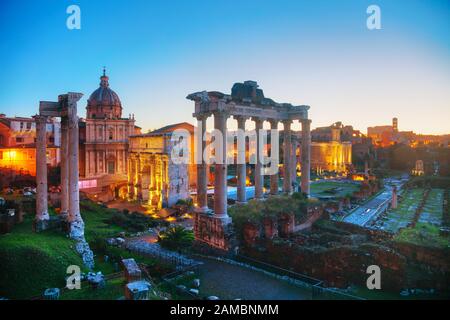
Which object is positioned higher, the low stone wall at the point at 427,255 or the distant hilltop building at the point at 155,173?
the distant hilltop building at the point at 155,173

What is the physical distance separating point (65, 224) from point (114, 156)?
2824 centimetres

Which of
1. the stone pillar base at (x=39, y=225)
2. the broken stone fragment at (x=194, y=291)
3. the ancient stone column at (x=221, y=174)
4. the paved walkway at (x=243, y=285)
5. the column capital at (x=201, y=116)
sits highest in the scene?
the column capital at (x=201, y=116)

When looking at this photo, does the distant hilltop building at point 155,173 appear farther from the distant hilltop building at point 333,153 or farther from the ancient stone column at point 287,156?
the distant hilltop building at point 333,153

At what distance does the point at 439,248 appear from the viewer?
14.3 meters

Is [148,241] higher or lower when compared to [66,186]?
lower

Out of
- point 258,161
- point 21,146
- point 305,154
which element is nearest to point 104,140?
point 21,146

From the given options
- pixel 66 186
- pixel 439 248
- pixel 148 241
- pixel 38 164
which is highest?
pixel 38 164

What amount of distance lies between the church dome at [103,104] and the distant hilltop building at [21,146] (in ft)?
16.3

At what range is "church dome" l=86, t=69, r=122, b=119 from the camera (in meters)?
45.0

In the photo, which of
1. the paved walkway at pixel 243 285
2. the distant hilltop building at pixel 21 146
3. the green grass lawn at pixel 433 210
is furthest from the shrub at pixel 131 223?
the green grass lawn at pixel 433 210

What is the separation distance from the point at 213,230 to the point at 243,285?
15.2 ft

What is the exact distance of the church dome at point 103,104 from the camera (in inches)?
1772

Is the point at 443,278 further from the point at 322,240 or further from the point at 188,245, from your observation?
the point at 188,245
